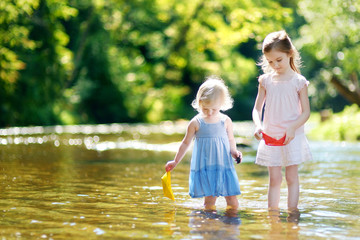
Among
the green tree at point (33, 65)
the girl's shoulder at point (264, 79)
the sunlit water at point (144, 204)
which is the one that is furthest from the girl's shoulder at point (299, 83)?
the green tree at point (33, 65)

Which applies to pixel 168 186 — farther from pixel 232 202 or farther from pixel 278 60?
pixel 278 60

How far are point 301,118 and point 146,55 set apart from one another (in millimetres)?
38596

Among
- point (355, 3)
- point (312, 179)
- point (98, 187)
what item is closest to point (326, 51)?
point (355, 3)

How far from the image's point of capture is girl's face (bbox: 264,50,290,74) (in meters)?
6.37

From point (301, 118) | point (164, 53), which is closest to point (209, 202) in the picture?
point (301, 118)

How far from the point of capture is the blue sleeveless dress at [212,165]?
6.46m

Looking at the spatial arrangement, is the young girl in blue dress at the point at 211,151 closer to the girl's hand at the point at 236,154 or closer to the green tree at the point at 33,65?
the girl's hand at the point at 236,154

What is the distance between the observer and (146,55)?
146ft

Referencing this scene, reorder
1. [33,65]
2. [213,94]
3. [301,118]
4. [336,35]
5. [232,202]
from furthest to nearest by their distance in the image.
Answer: [33,65] → [336,35] → [232,202] → [213,94] → [301,118]

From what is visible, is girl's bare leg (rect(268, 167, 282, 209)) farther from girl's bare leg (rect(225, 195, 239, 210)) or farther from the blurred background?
the blurred background

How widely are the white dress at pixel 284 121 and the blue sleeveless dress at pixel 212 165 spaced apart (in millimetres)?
315

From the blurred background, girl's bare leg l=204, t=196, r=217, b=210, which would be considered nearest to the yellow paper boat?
girl's bare leg l=204, t=196, r=217, b=210

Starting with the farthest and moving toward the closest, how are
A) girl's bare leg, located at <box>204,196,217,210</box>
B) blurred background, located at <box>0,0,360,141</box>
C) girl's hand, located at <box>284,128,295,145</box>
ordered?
blurred background, located at <box>0,0,360,141</box> → girl's bare leg, located at <box>204,196,217,210</box> → girl's hand, located at <box>284,128,295,145</box>

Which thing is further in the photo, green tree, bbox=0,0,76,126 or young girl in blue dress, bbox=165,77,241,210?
green tree, bbox=0,0,76,126
